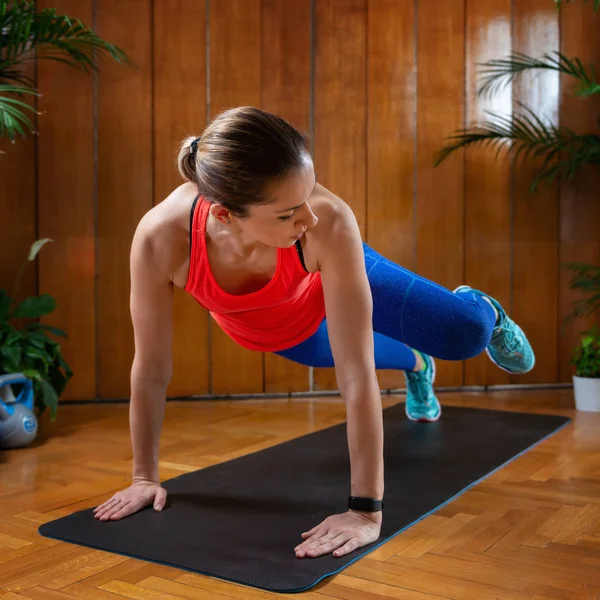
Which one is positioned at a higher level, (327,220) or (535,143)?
(535,143)

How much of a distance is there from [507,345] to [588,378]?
116 centimetres

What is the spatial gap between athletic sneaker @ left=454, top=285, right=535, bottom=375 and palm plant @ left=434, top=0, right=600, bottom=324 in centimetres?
118

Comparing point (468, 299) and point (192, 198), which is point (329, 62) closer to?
point (468, 299)

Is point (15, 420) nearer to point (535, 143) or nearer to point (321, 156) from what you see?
point (321, 156)

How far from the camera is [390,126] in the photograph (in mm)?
3797

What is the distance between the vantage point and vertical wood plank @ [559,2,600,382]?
385 centimetres

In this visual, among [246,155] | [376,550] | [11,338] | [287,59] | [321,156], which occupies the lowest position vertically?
[376,550]

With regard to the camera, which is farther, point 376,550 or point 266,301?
point 266,301

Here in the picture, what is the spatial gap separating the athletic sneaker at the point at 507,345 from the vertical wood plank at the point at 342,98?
56.7 inches

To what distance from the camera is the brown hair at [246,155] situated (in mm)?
1410

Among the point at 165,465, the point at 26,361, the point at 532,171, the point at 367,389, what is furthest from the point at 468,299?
the point at 532,171

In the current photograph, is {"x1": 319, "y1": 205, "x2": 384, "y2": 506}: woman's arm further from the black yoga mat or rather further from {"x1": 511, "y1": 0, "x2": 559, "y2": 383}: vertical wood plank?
{"x1": 511, "y1": 0, "x2": 559, "y2": 383}: vertical wood plank

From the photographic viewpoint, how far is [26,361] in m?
2.86

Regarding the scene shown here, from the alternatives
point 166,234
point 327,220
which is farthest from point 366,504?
point 166,234
